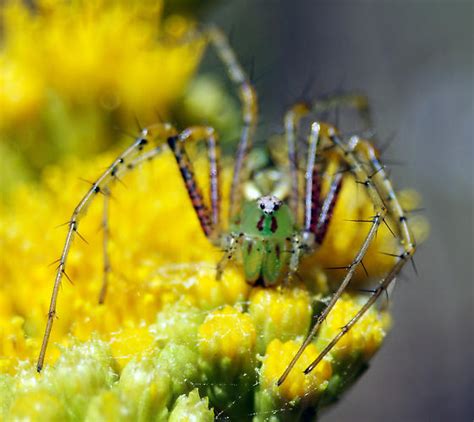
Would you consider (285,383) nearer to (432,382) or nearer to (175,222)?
(175,222)

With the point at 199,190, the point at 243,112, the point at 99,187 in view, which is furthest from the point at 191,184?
the point at 243,112

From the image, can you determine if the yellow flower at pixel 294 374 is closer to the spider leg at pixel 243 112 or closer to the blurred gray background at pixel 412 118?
the spider leg at pixel 243 112

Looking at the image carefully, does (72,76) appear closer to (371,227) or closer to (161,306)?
(161,306)

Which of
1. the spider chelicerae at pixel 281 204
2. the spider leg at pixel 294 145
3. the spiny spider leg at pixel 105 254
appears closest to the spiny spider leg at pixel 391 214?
the spider chelicerae at pixel 281 204

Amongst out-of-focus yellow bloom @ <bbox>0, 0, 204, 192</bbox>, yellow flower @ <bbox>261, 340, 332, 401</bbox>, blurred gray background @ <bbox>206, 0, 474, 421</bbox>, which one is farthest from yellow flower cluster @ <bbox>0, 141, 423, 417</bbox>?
blurred gray background @ <bbox>206, 0, 474, 421</bbox>

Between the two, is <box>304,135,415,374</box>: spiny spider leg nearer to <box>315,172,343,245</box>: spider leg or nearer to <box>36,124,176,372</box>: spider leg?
<box>315,172,343,245</box>: spider leg

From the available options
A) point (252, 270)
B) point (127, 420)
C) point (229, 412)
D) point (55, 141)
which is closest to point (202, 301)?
point (252, 270)
